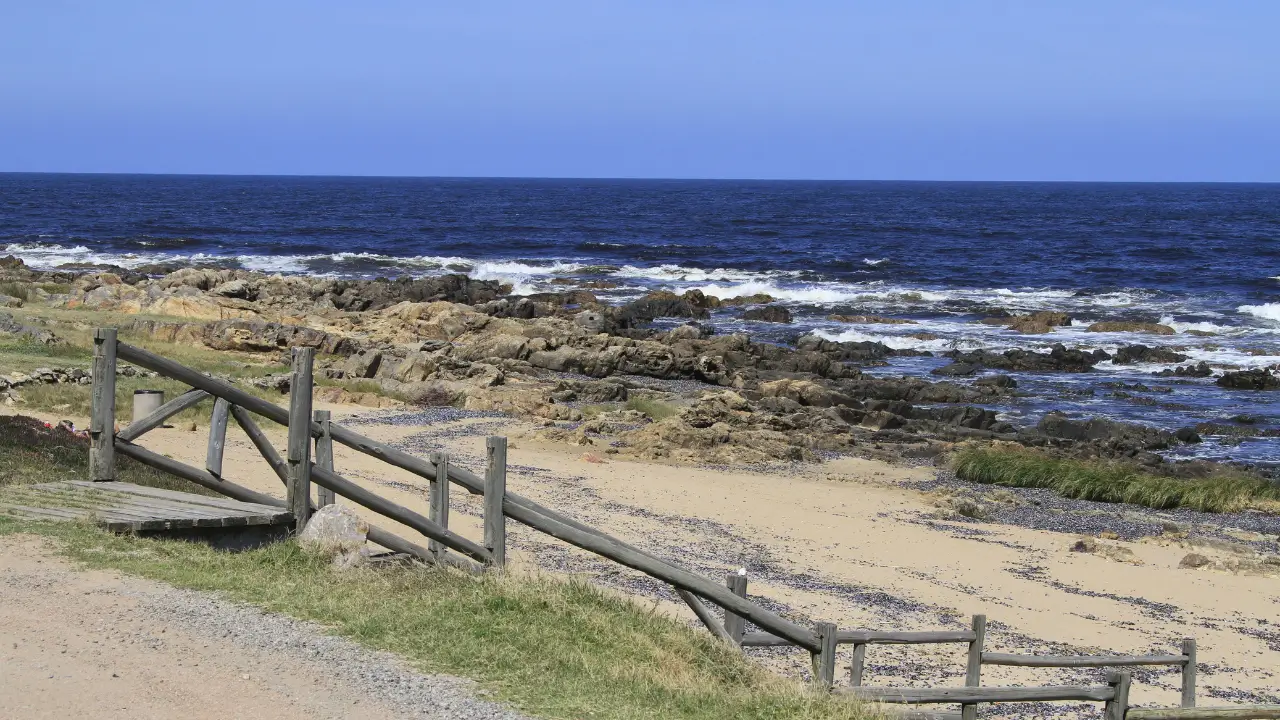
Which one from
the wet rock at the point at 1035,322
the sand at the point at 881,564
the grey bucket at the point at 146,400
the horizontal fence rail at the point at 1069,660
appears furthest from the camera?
the wet rock at the point at 1035,322

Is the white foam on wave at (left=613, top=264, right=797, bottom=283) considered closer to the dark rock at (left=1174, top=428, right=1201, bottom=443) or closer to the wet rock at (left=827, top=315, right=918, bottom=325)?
the wet rock at (left=827, top=315, right=918, bottom=325)

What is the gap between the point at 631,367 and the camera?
32.4 meters


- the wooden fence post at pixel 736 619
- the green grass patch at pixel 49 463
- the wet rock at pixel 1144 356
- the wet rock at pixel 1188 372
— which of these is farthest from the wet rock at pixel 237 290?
the wooden fence post at pixel 736 619

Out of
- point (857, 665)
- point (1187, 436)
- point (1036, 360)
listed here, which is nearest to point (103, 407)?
point (857, 665)

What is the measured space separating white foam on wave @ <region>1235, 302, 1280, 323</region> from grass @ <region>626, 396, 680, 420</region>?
28.8m

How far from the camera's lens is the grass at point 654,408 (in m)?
25.5

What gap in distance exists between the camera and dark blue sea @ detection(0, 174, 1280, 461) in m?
39.2

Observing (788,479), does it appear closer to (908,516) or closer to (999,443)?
(908,516)

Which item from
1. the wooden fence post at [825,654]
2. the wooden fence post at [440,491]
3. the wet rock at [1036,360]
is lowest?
the wet rock at [1036,360]

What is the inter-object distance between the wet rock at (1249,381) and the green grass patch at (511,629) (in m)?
27.4

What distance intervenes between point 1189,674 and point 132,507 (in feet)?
28.5

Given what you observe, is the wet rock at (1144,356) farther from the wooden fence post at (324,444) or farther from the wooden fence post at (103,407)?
the wooden fence post at (103,407)

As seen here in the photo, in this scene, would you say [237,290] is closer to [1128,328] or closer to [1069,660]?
[1128,328]

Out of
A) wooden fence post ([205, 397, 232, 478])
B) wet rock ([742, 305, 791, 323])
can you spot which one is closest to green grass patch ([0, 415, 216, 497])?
wooden fence post ([205, 397, 232, 478])
